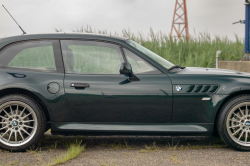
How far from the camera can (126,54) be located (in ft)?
16.5

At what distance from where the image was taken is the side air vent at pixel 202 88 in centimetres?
A: 489

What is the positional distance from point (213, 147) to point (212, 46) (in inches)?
390

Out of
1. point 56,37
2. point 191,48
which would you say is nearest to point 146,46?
point 191,48

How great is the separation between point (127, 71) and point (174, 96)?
2.42 feet

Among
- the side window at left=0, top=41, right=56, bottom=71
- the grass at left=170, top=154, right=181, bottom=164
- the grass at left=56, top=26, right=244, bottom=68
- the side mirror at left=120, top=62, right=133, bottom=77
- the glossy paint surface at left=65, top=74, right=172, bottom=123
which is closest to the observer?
the grass at left=170, top=154, right=181, bottom=164

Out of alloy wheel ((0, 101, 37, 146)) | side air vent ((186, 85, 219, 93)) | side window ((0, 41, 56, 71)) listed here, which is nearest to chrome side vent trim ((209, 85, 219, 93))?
side air vent ((186, 85, 219, 93))

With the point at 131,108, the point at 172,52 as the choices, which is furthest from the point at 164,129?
the point at 172,52

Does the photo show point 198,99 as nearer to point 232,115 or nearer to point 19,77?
point 232,115

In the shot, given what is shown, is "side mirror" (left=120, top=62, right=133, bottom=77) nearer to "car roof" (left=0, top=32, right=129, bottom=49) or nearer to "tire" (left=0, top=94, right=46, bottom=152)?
"car roof" (left=0, top=32, right=129, bottom=49)

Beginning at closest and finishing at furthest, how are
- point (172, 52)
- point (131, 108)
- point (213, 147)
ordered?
point (131, 108)
point (213, 147)
point (172, 52)

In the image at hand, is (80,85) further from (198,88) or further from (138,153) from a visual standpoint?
(198,88)

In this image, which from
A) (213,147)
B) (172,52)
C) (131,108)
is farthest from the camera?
(172,52)

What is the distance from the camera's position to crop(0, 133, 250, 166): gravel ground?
451 centimetres

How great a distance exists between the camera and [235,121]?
4938 millimetres
